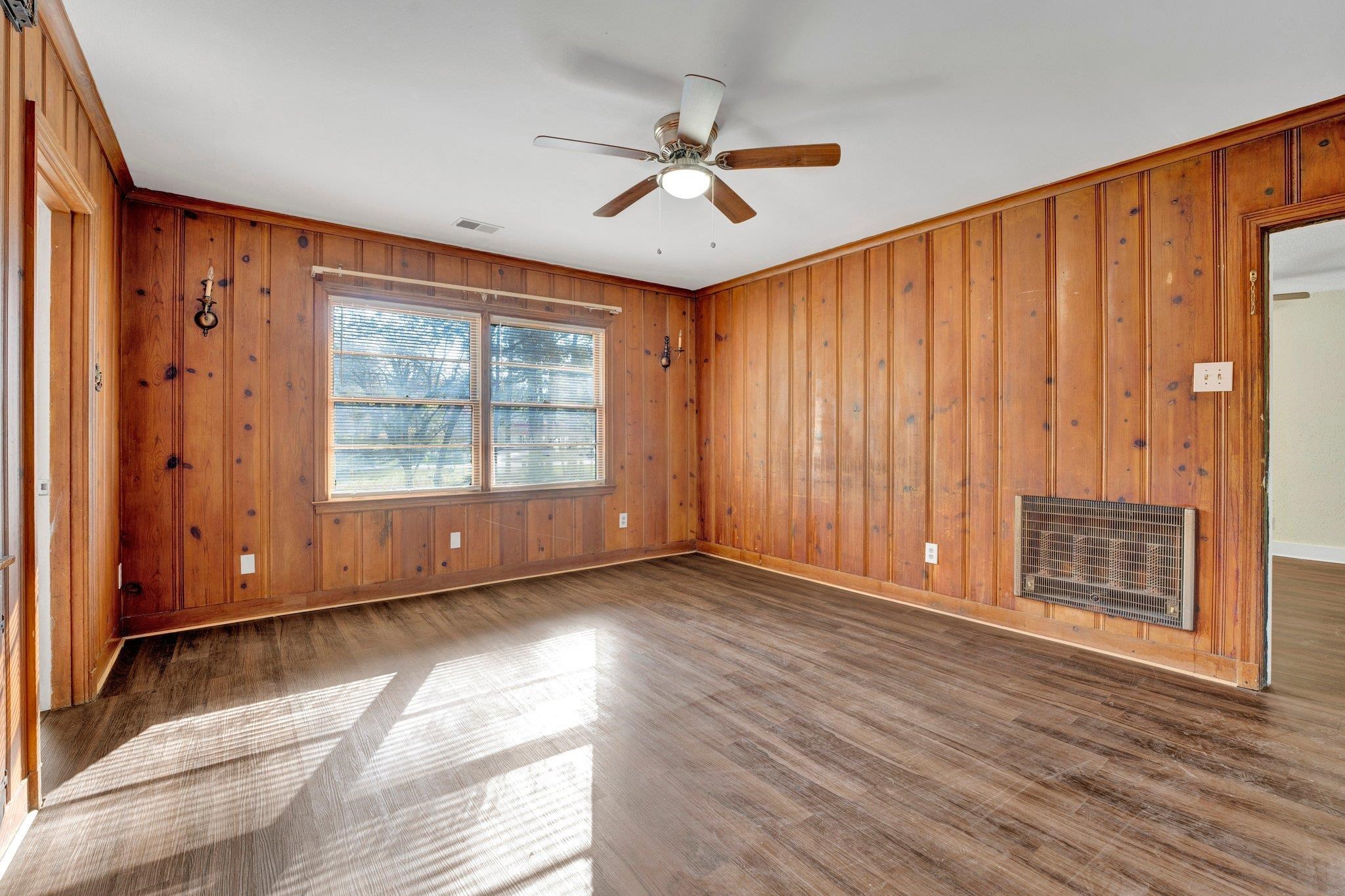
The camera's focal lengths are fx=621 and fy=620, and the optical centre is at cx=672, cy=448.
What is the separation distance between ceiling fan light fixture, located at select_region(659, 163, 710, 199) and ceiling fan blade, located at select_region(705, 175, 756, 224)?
44 mm

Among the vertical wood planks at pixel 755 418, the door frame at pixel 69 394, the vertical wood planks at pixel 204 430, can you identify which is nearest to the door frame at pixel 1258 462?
the vertical wood planks at pixel 755 418

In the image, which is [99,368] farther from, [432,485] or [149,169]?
[432,485]

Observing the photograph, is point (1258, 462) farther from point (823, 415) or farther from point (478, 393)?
point (478, 393)

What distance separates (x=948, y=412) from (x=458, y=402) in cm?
339

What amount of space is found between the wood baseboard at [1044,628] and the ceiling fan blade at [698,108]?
10.1ft

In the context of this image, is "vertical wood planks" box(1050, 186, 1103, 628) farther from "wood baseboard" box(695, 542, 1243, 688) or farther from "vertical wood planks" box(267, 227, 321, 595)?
"vertical wood planks" box(267, 227, 321, 595)

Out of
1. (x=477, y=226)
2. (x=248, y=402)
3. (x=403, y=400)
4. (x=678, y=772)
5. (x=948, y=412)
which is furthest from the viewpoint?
(x=403, y=400)

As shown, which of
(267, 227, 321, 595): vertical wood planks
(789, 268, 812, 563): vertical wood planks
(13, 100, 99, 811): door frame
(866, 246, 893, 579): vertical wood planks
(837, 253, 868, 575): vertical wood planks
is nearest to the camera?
(13, 100, 99, 811): door frame

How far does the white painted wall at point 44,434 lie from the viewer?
8.11 feet

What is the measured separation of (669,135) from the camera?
2.65 metres

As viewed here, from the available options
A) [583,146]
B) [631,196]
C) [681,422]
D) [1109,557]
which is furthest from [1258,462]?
[681,422]

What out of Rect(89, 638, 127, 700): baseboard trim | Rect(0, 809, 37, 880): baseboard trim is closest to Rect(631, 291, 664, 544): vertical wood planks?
Rect(89, 638, 127, 700): baseboard trim

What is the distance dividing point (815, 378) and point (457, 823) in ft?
12.6

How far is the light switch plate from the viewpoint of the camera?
283 cm
